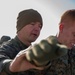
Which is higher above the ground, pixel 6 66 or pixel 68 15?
pixel 68 15

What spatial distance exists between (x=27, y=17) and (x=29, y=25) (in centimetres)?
19

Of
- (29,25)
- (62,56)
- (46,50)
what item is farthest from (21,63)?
(29,25)

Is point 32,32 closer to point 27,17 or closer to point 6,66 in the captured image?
point 27,17

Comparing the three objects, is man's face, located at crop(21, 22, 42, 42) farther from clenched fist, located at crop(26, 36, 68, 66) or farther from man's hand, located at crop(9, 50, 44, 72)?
clenched fist, located at crop(26, 36, 68, 66)

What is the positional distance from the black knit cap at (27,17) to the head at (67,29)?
36 cm

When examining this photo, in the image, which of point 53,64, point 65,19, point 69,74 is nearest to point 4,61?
point 53,64

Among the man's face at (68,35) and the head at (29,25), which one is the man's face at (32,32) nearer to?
the head at (29,25)

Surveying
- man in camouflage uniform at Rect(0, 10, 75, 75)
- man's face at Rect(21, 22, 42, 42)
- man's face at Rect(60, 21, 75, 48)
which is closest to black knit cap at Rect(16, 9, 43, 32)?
man's face at Rect(21, 22, 42, 42)

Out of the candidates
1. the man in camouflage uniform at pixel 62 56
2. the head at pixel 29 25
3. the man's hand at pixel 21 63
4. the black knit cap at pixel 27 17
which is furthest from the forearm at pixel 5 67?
the black knit cap at pixel 27 17

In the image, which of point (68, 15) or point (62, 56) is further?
point (68, 15)

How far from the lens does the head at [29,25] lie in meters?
2.66

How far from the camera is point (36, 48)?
144 centimetres

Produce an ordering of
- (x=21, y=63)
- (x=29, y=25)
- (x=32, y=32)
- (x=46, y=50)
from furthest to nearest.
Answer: (x=29, y=25) → (x=32, y=32) → (x=21, y=63) → (x=46, y=50)

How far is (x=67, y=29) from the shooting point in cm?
235
